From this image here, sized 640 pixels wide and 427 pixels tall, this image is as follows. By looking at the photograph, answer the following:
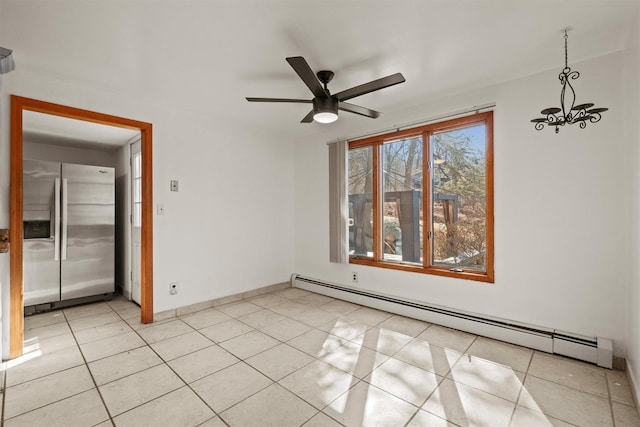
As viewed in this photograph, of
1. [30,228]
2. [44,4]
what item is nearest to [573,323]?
[44,4]

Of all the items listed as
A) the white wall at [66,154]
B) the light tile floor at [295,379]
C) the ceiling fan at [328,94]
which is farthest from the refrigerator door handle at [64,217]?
the ceiling fan at [328,94]

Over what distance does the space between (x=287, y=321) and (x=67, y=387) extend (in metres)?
1.88

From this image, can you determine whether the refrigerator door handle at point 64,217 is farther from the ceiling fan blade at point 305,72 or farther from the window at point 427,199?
the window at point 427,199

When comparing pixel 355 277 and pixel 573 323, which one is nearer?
pixel 573 323

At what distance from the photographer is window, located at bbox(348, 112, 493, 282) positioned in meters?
3.02

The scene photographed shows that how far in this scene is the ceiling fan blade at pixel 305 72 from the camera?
189cm

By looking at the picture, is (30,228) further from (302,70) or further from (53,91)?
(302,70)

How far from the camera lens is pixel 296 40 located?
2.11m

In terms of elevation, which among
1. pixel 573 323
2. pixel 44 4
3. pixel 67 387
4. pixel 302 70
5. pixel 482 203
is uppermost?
pixel 44 4

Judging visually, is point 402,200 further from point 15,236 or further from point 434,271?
point 15,236

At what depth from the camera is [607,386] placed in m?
2.01

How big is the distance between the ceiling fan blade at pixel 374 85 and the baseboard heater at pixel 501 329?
2364 mm

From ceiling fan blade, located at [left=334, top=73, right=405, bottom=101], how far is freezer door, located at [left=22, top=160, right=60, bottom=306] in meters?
3.92

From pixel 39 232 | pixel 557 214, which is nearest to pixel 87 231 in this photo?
pixel 39 232
